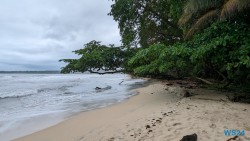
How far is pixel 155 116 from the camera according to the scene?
6625mm

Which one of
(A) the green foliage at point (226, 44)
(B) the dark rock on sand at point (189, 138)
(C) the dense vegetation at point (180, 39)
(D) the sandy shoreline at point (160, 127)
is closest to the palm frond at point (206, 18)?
(C) the dense vegetation at point (180, 39)

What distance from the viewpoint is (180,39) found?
49.1ft

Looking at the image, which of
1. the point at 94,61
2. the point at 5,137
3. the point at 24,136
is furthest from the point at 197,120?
the point at 94,61

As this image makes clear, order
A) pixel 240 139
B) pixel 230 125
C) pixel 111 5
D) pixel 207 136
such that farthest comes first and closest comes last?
pixel 111 5, pixel 230 125, pixel 207 136, pixel 240 139

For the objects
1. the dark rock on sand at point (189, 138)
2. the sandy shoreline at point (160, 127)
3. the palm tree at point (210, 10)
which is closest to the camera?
the dark rock on sand at point (189, 138)

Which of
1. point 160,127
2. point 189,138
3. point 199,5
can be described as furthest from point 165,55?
point 189,138

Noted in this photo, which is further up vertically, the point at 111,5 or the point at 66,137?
the point at 111,5

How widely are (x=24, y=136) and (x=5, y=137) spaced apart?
55 centimetres

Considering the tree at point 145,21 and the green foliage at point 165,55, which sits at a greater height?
the tree at point 145,21

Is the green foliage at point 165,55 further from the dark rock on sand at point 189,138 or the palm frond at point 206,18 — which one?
the dark rock on sand at point 189,138

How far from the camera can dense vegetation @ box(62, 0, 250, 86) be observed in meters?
7.85

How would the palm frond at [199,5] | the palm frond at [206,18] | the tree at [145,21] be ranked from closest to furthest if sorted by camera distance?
the palm frond at [199,5], the palm frond at [206,18], the tree at [145,21]

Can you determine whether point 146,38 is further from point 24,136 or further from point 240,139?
point 240,139

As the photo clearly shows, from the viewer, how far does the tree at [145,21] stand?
14.0 meters
